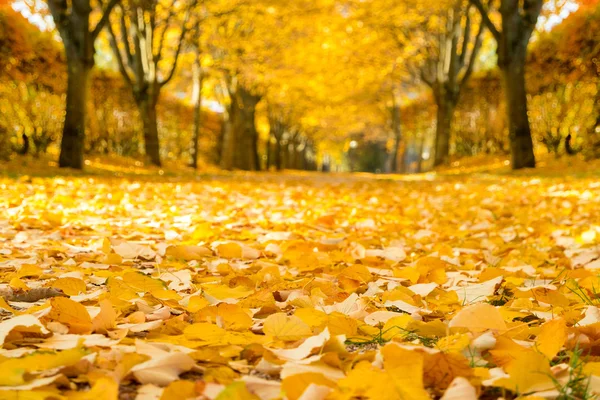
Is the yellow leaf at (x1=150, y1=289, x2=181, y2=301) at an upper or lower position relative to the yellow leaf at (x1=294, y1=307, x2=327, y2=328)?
lower

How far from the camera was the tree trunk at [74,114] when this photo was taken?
10727 millimetres

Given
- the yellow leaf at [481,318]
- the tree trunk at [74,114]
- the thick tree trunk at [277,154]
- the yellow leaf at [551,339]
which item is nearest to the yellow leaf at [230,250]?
the yellow leaf at [481,318]

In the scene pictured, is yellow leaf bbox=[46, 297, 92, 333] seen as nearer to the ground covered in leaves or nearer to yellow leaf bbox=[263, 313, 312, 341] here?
the ground covered in leaves

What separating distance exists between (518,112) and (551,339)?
38.4 ft

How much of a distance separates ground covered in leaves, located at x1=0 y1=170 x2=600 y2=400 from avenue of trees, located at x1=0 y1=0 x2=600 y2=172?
28.1ft

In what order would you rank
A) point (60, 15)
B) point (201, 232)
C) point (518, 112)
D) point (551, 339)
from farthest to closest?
point (518, 112), point (60, 15), point (201, 232), point (551, 339)

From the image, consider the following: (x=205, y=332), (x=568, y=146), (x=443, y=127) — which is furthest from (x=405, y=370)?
(x=443, y=127)

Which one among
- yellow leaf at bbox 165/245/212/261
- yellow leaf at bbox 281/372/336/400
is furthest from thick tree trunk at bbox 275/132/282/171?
yellow leaf at bbox 281/372/336/400

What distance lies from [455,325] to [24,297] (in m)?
1.46

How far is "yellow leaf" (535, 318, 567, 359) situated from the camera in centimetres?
137

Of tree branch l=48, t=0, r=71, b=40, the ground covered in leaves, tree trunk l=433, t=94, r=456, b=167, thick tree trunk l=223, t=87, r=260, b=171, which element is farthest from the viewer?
thick tree trunk l=223, t=87, r=260, b=171

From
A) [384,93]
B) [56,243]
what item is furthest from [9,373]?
[384,93]

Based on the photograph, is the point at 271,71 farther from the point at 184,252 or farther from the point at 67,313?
the point at 67,313

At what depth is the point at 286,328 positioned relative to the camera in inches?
61.4
